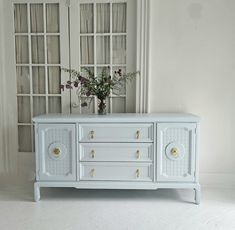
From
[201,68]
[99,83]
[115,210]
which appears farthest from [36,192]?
[201,68]

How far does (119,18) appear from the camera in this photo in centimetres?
301

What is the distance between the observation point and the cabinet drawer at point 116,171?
2.58 m

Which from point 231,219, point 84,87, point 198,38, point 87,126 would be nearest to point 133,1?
point 198,38

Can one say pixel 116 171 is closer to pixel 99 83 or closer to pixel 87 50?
pixel 99 83

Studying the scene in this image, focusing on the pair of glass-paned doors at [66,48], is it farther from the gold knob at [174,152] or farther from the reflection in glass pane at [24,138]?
the gold knob at [174,152]

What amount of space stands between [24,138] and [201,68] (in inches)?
84.7

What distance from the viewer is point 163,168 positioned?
2570 millimetres

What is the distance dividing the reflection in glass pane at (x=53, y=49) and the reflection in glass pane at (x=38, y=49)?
7 centimetres

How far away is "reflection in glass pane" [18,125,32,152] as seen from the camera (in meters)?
3.19

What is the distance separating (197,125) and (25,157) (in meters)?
1.97

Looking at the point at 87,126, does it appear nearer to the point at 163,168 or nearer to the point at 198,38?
the point at 163,168

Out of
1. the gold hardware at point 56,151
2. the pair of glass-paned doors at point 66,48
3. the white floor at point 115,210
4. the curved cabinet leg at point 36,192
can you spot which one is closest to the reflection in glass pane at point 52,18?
the pair of glass-paned doors at point 66,48

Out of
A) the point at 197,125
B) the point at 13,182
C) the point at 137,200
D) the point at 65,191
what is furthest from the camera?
the point at 13,182

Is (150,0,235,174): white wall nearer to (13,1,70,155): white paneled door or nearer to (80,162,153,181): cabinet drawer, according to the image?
(80,162,153,181): cabinet drawer
